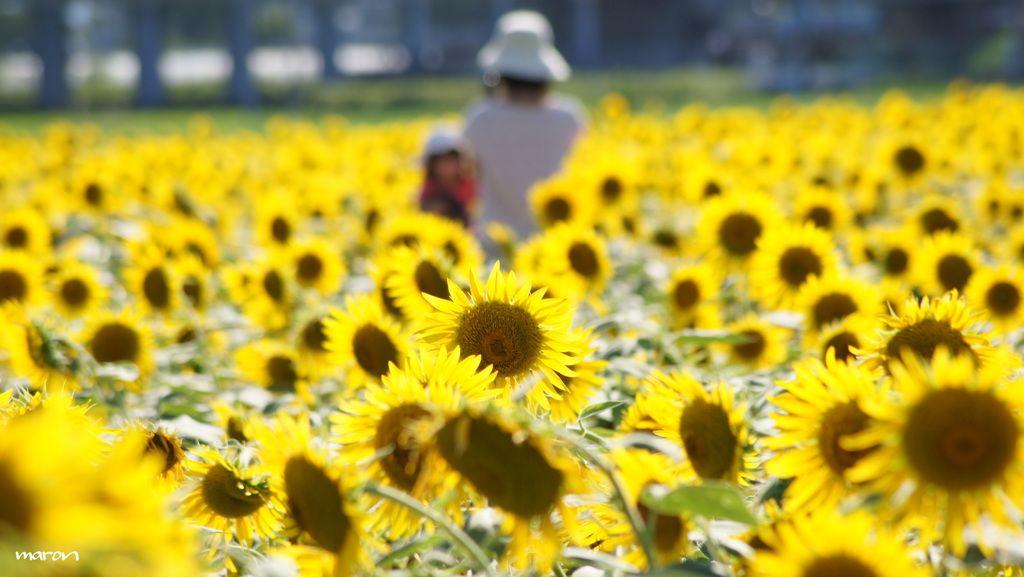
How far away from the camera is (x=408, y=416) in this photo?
3.74 ft

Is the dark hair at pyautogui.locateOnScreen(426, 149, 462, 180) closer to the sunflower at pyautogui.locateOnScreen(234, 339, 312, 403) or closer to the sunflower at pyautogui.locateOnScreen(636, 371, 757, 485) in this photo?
the sunflower at pyautogui.locateOnScreen(234, 339, 312, 403)

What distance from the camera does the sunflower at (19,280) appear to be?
9.69 ft

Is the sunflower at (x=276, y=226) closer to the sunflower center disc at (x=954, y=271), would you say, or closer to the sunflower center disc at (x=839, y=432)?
the sunflower center disc at (x=954, y=271)


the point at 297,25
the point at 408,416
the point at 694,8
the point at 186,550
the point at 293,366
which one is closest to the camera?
the point at 186,550

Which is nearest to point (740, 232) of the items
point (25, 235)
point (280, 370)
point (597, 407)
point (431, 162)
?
point (280, 370)

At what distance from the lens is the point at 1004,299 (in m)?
2.26

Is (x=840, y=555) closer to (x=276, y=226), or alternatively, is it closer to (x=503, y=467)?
(x=503, y=467)

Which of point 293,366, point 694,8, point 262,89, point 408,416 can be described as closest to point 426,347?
point 408,416

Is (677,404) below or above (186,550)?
below

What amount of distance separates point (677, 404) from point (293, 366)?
1330mm

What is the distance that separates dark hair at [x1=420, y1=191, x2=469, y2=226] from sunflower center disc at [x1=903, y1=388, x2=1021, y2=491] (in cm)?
361

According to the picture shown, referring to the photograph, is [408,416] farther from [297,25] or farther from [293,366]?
[297,25]

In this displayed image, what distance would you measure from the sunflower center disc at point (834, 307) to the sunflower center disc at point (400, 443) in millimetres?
1306

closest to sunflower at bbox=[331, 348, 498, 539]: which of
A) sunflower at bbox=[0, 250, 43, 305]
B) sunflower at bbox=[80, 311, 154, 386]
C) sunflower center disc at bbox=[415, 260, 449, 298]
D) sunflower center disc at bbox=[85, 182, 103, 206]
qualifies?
sunflower center disc at bbox=[415, 260, 449, 298]
